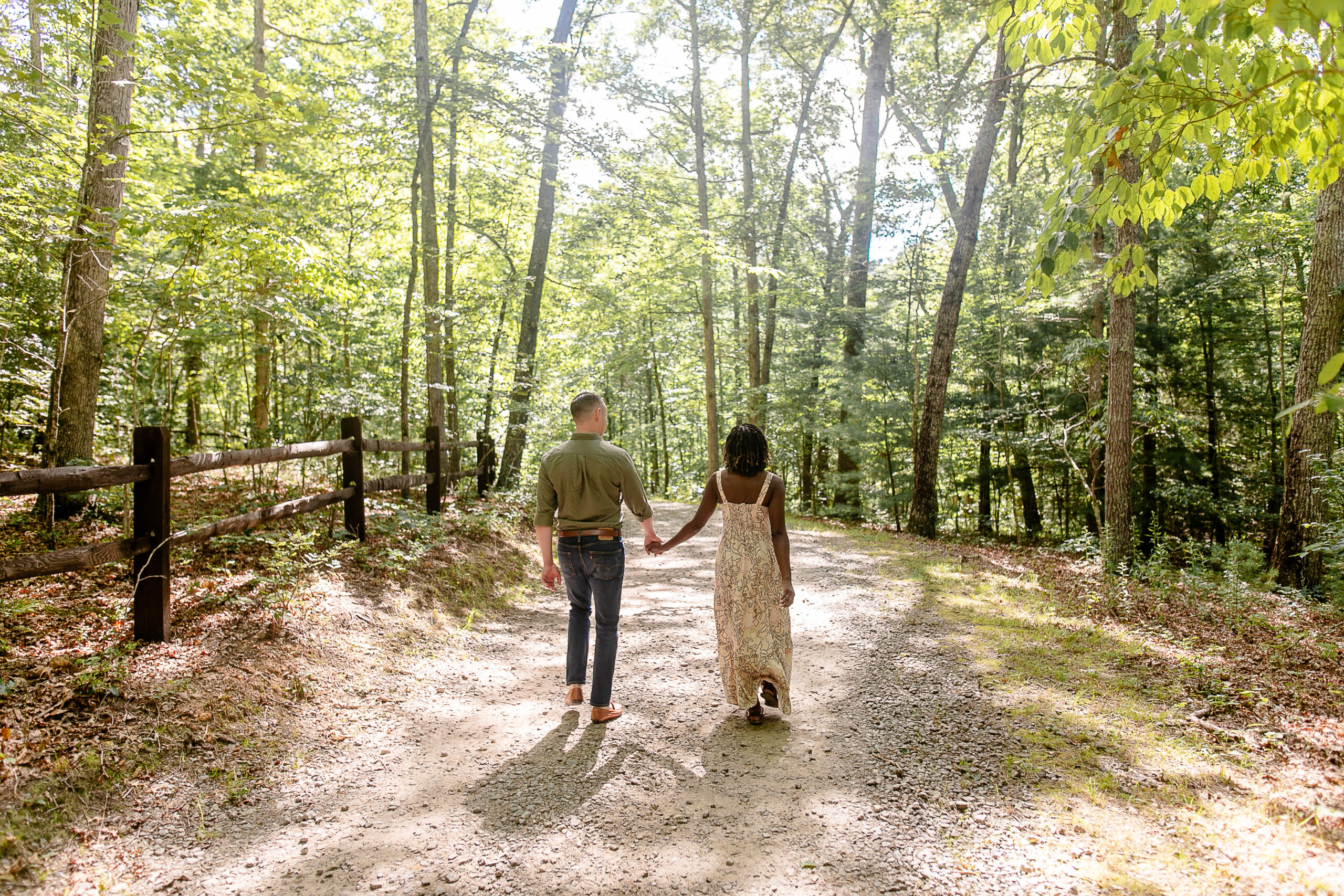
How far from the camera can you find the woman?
4285 millimetres

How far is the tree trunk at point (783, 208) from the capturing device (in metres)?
19.4

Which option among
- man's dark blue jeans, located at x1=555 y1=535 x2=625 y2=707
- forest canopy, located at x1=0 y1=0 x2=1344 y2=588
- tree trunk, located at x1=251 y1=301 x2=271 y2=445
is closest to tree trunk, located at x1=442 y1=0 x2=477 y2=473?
forest canopy, located at x1=0 y1=0 x2=1344 y2=588

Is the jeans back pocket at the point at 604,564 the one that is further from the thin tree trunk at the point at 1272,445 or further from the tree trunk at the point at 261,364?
the thin tree trunk at the point at 1272,445

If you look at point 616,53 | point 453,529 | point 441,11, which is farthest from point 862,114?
point 453,529

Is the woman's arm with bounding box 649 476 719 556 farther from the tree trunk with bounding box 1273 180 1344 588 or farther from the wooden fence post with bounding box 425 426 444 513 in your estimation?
the tree trunk with bounding box 1273 180 1344 588

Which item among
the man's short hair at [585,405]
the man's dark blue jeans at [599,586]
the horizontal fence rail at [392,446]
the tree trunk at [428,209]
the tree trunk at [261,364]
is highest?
the tree trunk at [428,209]

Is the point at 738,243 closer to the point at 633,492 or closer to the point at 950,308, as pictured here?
the point at 950,308

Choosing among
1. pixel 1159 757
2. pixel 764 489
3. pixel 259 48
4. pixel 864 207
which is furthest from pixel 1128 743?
pixel 864 207

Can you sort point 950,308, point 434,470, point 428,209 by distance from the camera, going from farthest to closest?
point 950,308 → point 428,209 → point 434,470

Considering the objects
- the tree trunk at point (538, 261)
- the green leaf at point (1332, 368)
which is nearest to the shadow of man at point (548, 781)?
the green leaf at point (1332, 368)

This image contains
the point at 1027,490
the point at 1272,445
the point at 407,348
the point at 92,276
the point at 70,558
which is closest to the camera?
the point at 70,558

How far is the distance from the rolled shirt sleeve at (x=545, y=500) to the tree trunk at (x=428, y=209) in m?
6.16

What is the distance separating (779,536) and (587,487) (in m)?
1.24

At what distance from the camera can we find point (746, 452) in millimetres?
4227
